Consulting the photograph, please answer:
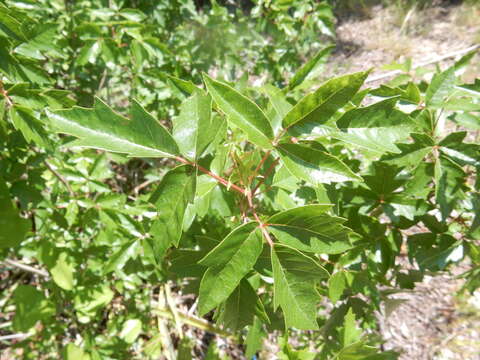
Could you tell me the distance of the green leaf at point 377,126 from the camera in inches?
31.5

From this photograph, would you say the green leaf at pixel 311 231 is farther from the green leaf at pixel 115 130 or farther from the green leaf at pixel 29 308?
the green leaf at pixel 29 308

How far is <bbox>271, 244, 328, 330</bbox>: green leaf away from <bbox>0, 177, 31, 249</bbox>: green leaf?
52.9 inches

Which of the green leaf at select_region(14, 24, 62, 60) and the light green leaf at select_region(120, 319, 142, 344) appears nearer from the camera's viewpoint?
the green leaf at select_region(14, 24, 62, 60)

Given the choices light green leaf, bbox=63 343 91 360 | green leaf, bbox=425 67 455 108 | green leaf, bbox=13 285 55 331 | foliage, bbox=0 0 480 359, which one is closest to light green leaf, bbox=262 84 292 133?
foliage, bbox=0 0 480 359

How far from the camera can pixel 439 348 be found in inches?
98.9

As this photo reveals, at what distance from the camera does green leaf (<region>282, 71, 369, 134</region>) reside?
66cm

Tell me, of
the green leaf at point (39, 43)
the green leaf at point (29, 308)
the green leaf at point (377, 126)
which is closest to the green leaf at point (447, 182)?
the green leaf at point (377, 126)

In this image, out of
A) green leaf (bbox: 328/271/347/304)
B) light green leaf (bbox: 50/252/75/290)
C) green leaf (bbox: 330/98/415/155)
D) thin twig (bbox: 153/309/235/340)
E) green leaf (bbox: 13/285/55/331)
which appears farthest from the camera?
thin twig (bbox: 153/309/235/340)

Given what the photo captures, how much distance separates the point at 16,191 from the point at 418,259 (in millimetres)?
1576

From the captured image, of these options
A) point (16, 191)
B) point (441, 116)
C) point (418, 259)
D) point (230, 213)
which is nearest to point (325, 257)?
point (418, 259)

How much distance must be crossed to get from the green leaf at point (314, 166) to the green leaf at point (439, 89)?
0.52 metres

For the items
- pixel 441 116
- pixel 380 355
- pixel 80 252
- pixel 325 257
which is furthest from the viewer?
pixel 80 252

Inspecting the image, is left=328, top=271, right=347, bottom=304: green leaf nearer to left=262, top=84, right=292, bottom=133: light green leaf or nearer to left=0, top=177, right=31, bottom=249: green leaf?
left=262, top=84, right=292, bottom=133: light green leaf

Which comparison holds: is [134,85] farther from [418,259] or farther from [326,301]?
[326,301]
